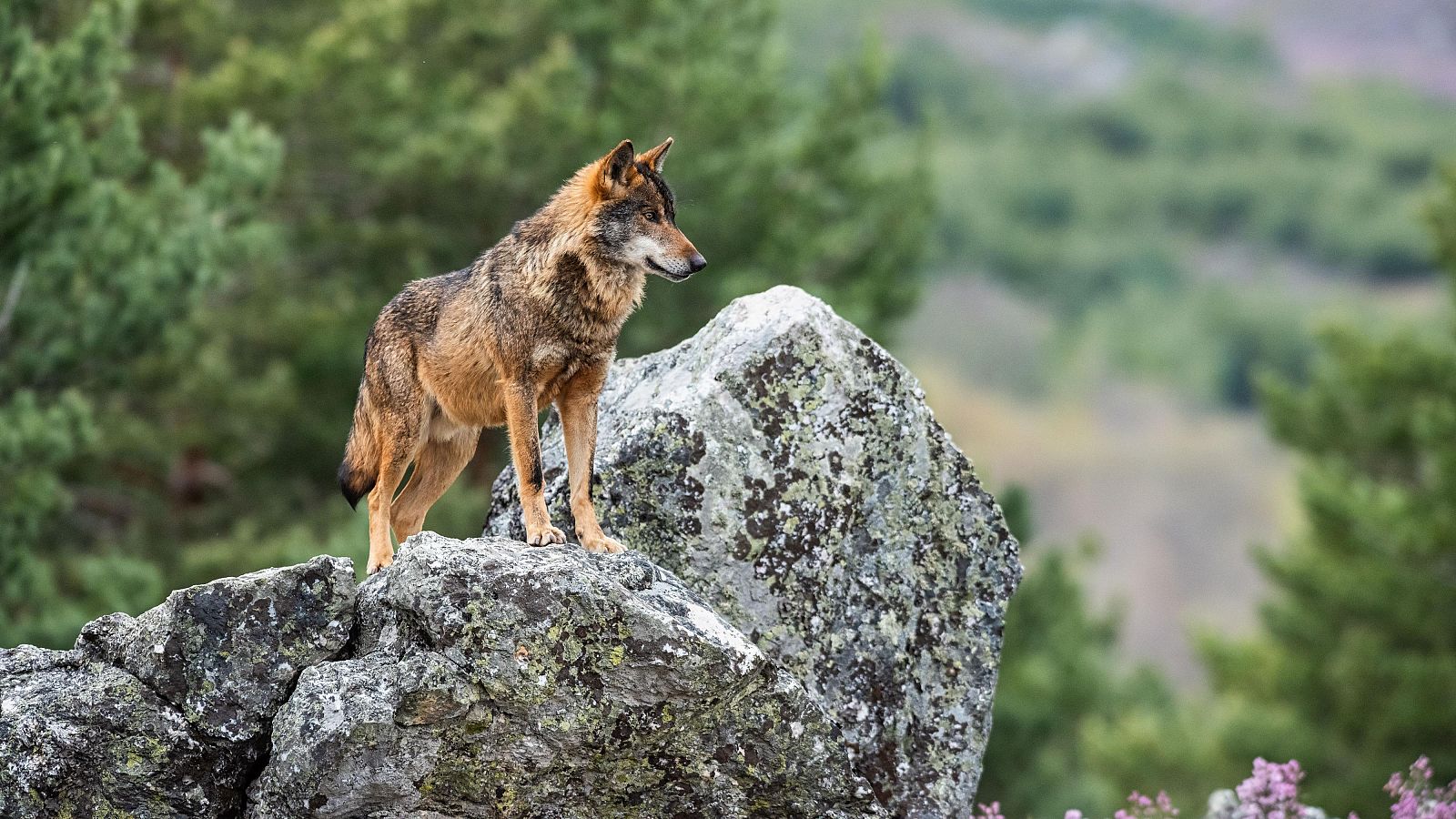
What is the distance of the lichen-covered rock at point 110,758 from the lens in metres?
5.88

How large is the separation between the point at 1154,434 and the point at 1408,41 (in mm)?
55421

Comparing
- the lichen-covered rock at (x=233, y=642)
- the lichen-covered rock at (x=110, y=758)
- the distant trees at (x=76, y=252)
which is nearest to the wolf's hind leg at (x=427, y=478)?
the lichen-covered rock at (x=233, y=642)

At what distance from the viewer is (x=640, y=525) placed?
23.9ft

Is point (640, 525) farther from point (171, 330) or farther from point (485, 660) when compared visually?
point (171, 330)

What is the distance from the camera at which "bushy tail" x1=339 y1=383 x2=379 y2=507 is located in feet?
24.8

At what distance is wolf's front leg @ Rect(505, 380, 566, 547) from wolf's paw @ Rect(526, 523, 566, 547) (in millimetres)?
38

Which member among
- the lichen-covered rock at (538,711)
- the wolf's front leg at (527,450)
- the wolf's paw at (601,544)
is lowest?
the lichen-covered rock at (538,711)

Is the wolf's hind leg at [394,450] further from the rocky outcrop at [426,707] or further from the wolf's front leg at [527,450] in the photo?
the rocky outcrop at [426,707]

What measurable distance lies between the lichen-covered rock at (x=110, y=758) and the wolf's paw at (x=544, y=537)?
139 centimetres

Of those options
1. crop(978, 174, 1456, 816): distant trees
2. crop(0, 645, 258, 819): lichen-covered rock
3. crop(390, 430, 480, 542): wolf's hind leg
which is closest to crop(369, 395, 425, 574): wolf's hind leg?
→ crop(390, 430, 480, 542): wolf's hind leg

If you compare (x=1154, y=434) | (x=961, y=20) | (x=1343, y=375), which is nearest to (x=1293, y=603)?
(x=1343, y=375)

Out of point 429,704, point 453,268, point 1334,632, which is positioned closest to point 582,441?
point 429,704

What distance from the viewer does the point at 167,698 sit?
6.03 metres

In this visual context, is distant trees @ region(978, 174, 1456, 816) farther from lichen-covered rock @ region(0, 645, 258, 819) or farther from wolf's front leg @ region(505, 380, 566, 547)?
lichen-covered rock @ region(0, 645, 258, 819)
